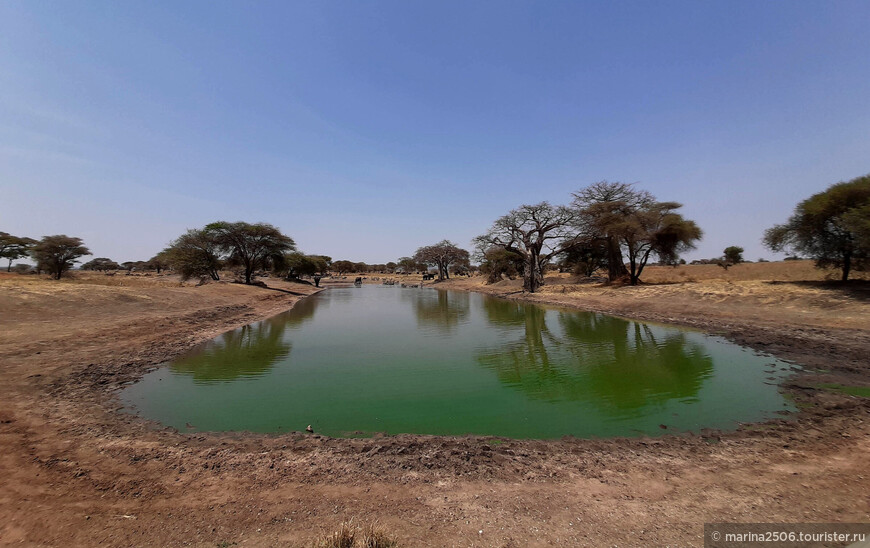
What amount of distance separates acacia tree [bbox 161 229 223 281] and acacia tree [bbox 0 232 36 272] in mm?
11457

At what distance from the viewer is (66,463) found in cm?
486

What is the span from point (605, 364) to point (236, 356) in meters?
14.0

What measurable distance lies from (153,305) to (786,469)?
26717 mm

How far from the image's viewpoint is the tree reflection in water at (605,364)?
884 centimetres

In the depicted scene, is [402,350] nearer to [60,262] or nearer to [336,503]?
[336,503]

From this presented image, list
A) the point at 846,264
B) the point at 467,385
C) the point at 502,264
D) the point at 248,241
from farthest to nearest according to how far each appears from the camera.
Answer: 1. the point at 502,264
2. the point at 248,241
3. the point at 846,264
4. the point at 467,385

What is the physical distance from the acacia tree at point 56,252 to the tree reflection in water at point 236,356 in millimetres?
30161

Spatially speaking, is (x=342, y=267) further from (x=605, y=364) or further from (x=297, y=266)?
(x=605, y=364)

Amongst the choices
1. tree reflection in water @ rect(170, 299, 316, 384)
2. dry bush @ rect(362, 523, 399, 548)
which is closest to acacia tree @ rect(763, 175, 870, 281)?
dry bush @ rect(362, 523, 399, 548)

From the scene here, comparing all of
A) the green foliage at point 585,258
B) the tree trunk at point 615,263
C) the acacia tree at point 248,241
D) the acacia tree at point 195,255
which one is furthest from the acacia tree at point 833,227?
the acacia tree at point 195,255

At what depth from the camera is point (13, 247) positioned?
33.3 metres

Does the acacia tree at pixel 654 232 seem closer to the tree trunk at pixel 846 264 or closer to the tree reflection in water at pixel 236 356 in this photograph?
the tree trunk at pixel 846 264

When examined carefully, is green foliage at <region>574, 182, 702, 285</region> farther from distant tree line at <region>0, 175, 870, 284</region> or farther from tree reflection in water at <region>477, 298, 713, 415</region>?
tree reflection in water at <region>477, 298, 713, 415</region>

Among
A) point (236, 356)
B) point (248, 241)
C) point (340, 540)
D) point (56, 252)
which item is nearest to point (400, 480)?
point (340, 540)
